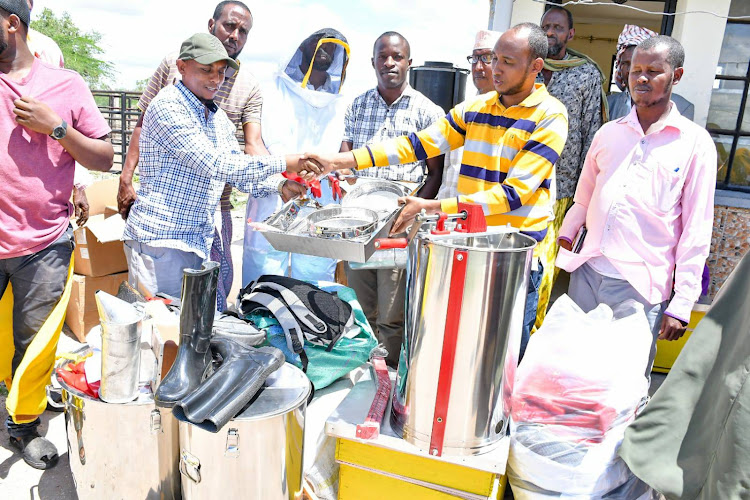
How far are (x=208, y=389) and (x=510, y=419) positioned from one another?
1050 millimetres

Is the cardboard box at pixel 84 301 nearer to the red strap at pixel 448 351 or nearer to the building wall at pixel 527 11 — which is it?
the red strap at pixel 448 351

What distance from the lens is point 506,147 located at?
2428 millimetres

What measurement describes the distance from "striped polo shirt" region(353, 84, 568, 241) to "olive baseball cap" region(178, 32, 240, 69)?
77 centimetres

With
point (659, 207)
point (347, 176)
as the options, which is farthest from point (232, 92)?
point (659, 207)

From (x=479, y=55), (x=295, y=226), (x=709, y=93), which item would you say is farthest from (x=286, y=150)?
(x=709, y=93)

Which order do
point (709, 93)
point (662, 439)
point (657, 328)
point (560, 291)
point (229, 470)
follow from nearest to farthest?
point (662, 439)
point (229, 470)
point (657, 328)
point (709, 93)
point (560, 291)

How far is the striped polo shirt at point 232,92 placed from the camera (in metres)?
3.56

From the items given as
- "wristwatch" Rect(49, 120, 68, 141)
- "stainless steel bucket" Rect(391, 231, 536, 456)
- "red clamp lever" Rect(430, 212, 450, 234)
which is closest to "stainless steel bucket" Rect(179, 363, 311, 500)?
"stainless steel bucket" Rect(391, 231, 536, 456)

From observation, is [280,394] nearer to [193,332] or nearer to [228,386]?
[228,386]

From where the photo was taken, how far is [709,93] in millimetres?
4730

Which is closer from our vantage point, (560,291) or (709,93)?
(709,93)

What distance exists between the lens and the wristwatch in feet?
7.96

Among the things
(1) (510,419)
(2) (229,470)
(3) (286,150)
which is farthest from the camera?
(3) (286,150)

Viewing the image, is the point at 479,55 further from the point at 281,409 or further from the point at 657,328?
the point at 281,409
